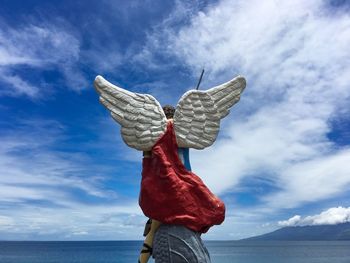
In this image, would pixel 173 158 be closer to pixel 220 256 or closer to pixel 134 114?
pixel 134 114

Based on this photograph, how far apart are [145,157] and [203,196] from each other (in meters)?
1.10

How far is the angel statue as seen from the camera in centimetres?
659

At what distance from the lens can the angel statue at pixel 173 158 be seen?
6590 millimetres

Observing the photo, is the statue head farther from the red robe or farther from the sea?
the sea

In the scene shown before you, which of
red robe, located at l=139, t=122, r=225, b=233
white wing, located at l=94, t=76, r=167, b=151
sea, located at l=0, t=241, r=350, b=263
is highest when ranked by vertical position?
sea, located at l=0, t=241, r=350, b=263

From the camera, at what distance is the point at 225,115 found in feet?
23.8

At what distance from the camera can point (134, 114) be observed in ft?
22.5

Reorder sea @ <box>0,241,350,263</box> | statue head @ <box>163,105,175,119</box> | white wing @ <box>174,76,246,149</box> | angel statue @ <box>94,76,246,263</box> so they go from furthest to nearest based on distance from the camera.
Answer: sea @ <box>0,241,350,263</box> < statue head @ <box>163,105,175,119</box> < white wing @ <box>174,76,246,149</box> < angel statue @ <box>94,76,246,263</box>

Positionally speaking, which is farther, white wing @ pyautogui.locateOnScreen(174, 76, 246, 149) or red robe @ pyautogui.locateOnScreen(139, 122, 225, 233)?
white wing @ pyautogui.locateOnScreen(174, 76, 246, 149)

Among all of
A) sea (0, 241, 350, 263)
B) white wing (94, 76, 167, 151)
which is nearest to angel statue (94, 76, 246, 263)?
white wing (94, 76, 167, 151)

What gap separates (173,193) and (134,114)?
1363mm

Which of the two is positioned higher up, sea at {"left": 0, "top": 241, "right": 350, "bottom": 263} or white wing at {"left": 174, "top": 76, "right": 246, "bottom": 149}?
sea at {"left": 0, "top": 241, "right": 350, "bottom": 263}

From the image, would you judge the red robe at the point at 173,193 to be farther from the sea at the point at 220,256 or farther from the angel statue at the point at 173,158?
the sea at the point at 220,256

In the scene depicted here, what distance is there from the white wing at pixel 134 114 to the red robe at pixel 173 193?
0.17 metres
